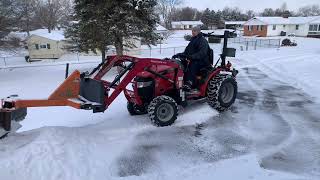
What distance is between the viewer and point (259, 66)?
19578 mm

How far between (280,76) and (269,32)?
173 feet

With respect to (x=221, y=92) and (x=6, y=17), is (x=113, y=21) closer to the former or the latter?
(x=6, y=17)

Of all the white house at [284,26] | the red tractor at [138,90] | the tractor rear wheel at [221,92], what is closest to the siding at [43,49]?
the white house at [284,26]

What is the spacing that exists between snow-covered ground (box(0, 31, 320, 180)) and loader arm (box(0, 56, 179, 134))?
474 mm

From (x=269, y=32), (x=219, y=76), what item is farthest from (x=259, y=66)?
(x=269, y=32)

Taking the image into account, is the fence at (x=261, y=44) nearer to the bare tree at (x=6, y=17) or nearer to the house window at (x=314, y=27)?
→ the bare tree at (x=6, y=17)

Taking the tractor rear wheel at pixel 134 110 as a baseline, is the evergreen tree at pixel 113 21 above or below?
above

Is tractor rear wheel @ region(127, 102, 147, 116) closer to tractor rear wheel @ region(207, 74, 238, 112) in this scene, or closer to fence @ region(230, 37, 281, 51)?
tractor rear wheel @ region(207, 74, 238, 112)

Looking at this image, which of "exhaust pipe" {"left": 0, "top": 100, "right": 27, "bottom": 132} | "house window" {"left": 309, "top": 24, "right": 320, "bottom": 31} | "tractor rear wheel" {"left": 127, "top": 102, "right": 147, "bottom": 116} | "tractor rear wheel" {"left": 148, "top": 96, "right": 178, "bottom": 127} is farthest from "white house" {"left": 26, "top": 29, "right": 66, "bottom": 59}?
"house window" {"left": 309, "top": 24, "right": 320, "bottom": 31}

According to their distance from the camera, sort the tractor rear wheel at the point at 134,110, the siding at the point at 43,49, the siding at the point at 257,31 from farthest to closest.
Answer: the siding at the point at 257,31 → the siding at the point at 43,49 → the tractor rear wheel at the point at 134,110

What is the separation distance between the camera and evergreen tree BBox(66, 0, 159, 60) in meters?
20.8

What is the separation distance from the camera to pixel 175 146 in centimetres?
654

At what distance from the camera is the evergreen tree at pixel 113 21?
20.8 meters

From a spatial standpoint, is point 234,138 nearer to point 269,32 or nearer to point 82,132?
point 82,132
